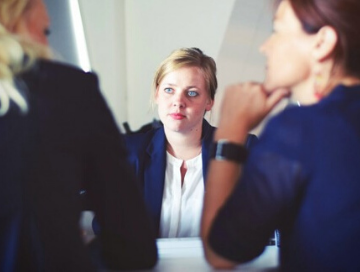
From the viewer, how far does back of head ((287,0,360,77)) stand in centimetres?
53

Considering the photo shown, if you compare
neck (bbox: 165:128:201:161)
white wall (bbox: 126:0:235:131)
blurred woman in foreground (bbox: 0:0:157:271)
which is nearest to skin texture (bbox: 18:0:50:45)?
blurred woman in foreground (bbox: 0:0:157:271)

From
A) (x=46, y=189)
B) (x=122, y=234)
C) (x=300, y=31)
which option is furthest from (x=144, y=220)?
(x=300, y=31)

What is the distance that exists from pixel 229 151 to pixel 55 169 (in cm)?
26

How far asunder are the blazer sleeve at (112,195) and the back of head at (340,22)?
330mm

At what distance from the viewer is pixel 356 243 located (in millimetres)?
496

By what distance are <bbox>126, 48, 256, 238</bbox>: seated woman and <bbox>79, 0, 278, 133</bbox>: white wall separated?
0.03 m

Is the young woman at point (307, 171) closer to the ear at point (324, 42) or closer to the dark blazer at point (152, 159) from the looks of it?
the ear at point (324, 42)

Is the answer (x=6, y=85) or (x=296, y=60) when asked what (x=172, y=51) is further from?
(x=6, y=85)

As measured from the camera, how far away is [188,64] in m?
0.78

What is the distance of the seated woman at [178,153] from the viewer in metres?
0.75

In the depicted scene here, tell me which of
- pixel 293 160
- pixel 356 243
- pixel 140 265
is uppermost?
pixel 293 160

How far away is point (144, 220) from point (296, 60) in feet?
1.16

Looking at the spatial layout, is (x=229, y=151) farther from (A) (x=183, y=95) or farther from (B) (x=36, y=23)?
(B) (x=36, y=23)

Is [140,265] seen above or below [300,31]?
below
